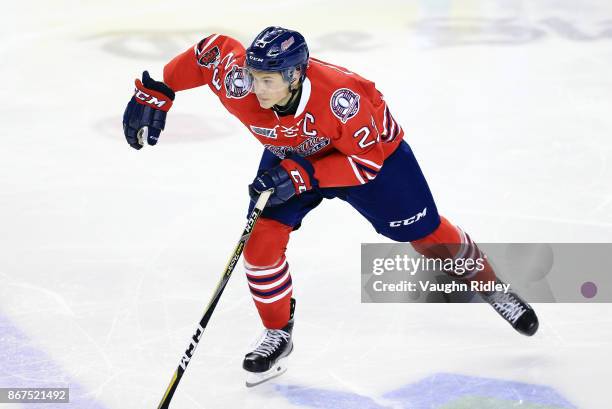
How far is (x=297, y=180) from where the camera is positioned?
342 centimetres

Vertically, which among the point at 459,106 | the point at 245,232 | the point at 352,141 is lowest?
the point at 459,106

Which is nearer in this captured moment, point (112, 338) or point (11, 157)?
point (112, 338)

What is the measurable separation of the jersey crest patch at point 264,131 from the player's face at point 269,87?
0.14m

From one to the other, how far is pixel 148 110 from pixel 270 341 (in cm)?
92

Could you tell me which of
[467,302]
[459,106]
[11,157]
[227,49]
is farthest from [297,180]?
[459,106]

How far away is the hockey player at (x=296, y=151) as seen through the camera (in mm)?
3426

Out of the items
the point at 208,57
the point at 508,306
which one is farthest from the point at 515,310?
the point at 208,57

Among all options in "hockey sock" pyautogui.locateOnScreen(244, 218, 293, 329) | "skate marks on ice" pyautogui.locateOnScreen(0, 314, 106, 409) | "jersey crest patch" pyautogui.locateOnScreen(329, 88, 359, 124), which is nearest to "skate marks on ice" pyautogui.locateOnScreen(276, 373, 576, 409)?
"hockey sock" pyautogui.locateOnScreen(244, 218, 293, 329)

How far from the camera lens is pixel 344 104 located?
11.3 feet

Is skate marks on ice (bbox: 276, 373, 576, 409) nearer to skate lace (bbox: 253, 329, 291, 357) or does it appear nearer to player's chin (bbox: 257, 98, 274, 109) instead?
skate lace (bbox: 253, 329, 291, 357)

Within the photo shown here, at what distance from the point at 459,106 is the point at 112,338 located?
116 inches

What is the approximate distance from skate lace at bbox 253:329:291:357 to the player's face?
0.88 m

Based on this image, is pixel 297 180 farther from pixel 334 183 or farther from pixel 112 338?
pixel 112 338

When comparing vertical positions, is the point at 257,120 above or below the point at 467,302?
above
